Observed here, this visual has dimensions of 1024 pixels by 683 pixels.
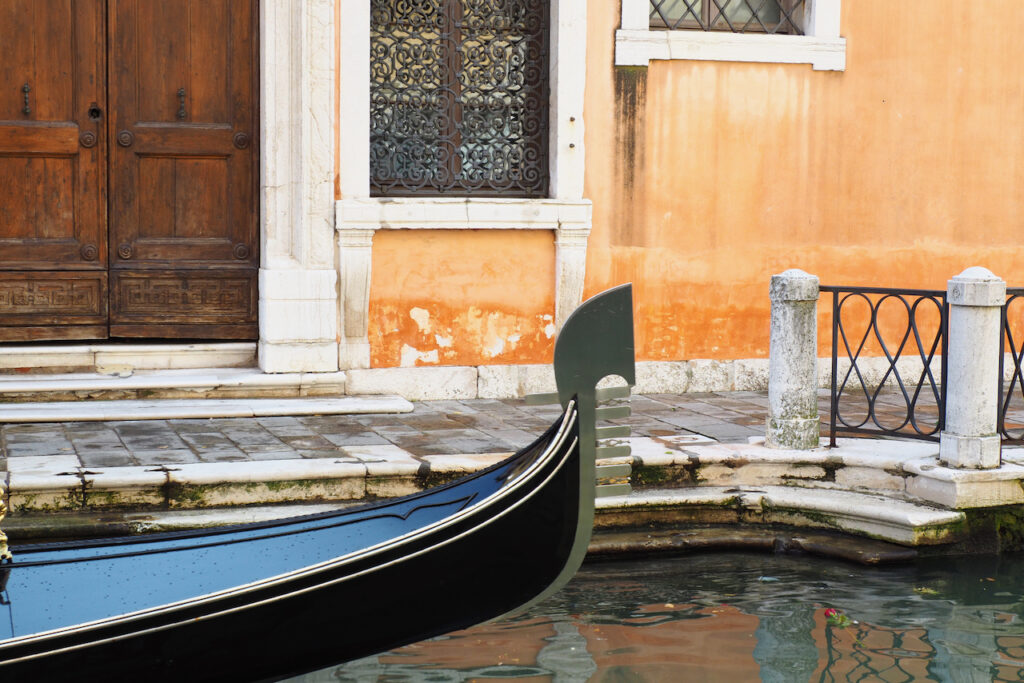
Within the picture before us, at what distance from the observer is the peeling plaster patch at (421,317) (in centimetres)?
738

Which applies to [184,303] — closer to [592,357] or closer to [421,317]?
[421,317]

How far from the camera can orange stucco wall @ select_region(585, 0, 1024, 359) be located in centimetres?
764

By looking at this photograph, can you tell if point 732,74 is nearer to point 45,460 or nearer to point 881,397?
point 881,397

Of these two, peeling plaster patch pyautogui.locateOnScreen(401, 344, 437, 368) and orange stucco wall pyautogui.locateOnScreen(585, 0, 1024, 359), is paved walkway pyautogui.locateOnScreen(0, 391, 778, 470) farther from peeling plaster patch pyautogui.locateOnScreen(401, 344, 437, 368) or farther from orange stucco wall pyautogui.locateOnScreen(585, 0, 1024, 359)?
orange stucco wall pyautogui.locateOnScreen(585, 0, 1024, 359)

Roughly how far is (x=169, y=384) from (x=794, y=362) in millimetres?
3118

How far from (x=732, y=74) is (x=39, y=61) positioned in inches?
149

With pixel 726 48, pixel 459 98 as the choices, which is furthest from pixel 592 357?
pixel 726 48

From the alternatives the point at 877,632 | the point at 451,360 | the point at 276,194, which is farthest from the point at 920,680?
the point at 276,194

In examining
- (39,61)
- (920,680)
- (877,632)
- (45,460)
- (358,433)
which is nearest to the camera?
(920,680)

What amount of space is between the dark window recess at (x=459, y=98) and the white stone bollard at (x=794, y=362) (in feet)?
7.28

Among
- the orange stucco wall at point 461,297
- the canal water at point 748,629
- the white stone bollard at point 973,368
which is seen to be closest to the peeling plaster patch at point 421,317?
the orange stucco wall at point 461,297

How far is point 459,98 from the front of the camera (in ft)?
24.3

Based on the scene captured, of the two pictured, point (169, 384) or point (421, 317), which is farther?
point (421, 317)

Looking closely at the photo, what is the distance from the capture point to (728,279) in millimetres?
7836
